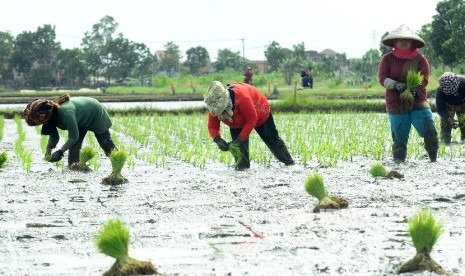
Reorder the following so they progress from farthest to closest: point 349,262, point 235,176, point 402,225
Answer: point 235,176 → point 402,225 → point 349,262

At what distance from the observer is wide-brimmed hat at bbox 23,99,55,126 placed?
7.46 metres

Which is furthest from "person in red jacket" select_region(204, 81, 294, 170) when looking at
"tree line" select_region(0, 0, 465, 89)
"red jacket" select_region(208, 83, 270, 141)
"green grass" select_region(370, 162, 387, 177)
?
"tree line" select_region(0, 0, 465, 89)

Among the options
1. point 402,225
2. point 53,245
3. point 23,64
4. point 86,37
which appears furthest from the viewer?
point 86,37

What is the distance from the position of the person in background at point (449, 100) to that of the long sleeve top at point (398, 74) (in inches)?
63.3

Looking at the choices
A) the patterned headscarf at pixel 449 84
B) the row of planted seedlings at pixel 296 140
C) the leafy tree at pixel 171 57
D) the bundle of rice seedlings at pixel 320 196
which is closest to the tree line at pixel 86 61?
the leafy tree at pixel 171 57

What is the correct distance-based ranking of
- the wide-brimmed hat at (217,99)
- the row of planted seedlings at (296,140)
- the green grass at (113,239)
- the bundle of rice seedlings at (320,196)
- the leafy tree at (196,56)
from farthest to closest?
the leafy tree at (196,56), the row of planted seedlings at (296,140), the wide-brimmed hat at (217,99), the bundle of rice seedlings at (320,196), the green grass at (113,239)

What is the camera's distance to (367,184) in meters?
6.64

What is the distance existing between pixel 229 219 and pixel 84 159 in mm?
3062

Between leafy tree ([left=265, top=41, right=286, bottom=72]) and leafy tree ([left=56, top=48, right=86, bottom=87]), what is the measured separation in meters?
17.3

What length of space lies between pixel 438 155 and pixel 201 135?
4480 millimetres

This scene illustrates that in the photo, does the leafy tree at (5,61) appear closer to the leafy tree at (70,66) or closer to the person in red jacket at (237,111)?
the leafy tree at (70,66)

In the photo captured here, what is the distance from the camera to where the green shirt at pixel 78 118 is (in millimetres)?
7605

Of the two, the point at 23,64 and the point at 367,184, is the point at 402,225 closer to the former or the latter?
the point at 367,184

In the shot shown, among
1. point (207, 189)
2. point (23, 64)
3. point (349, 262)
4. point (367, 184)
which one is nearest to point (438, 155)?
point (367, 184)
